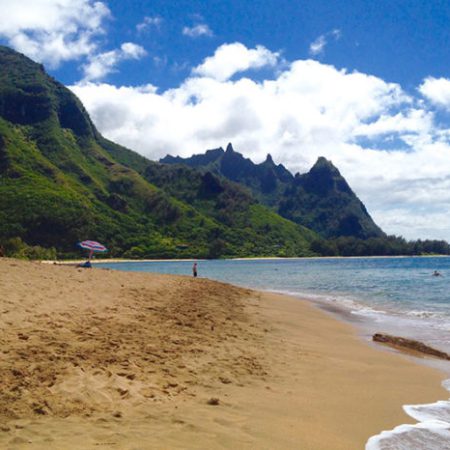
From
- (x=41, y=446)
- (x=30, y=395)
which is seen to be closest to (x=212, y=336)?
(x=30, y=395)

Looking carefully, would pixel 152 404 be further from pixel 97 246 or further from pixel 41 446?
pixel 97 246

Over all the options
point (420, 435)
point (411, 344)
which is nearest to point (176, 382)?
point (420, 435)

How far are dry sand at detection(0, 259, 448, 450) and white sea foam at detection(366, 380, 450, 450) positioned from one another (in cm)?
23

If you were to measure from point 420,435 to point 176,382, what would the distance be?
4.03 meters

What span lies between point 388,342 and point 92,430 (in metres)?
11.9

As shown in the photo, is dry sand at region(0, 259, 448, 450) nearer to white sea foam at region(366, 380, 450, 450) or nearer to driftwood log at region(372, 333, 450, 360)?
white sea foam at region(366, 380, 450, 450)

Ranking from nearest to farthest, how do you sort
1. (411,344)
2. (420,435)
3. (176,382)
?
(420,435) → (176,382) → (411,344)

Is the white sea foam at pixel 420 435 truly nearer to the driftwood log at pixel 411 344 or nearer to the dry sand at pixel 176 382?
the dry sand at pixel 176 382

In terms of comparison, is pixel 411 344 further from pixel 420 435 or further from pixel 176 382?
pixel 176 382

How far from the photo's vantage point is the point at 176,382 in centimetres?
752

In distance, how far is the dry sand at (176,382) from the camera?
5.44 metres

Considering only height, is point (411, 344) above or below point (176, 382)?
below

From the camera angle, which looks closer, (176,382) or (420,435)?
(420,435)

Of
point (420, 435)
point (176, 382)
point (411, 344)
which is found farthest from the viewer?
point (411, 344)
